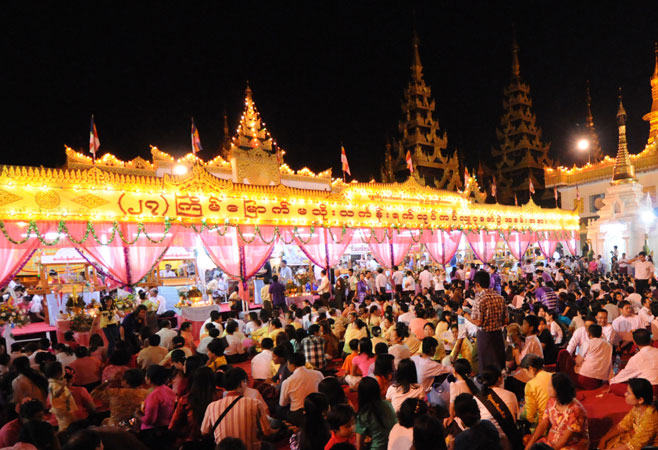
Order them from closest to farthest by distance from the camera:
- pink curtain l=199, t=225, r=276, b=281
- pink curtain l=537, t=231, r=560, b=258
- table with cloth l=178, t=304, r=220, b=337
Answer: table with cloth l=178, t=304, r=220, b=337 → pink curtain l=199, t=225, r=276, b=281 → pink curtain l=537, t=231, r=560, b=258

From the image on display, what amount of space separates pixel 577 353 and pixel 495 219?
44.3 ft

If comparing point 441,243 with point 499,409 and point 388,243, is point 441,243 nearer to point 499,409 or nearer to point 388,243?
point 388,243

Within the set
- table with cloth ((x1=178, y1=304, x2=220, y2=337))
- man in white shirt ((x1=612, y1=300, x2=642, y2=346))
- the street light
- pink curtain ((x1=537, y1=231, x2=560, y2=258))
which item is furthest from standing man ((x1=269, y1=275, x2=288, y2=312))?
the street light

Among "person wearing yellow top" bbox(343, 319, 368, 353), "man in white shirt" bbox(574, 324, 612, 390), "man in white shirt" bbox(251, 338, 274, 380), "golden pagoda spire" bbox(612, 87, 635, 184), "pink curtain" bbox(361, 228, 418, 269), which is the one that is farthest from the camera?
"golden pagoda spire" bbox(612, 87, 635, 184)

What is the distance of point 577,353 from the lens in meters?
6.00

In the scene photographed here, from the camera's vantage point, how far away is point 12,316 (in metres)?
8.31

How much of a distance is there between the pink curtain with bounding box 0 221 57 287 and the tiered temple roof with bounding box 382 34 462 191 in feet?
85.7

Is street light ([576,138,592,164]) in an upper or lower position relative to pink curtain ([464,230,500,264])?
upper

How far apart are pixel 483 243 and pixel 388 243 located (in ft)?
19.4

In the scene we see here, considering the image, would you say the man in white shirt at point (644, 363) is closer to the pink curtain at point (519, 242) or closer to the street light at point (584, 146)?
the pink curtain at point (519, 242)

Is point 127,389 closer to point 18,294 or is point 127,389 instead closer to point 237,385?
point 237,385

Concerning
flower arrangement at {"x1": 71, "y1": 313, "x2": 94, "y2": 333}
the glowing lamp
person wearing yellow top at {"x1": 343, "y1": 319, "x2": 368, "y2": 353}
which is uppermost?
the glowing lamp

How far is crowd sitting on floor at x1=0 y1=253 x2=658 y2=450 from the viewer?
3.18 meters

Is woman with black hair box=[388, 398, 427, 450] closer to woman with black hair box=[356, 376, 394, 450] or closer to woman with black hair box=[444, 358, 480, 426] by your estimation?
woman with black hair box=[356, 376, 394, 450]
